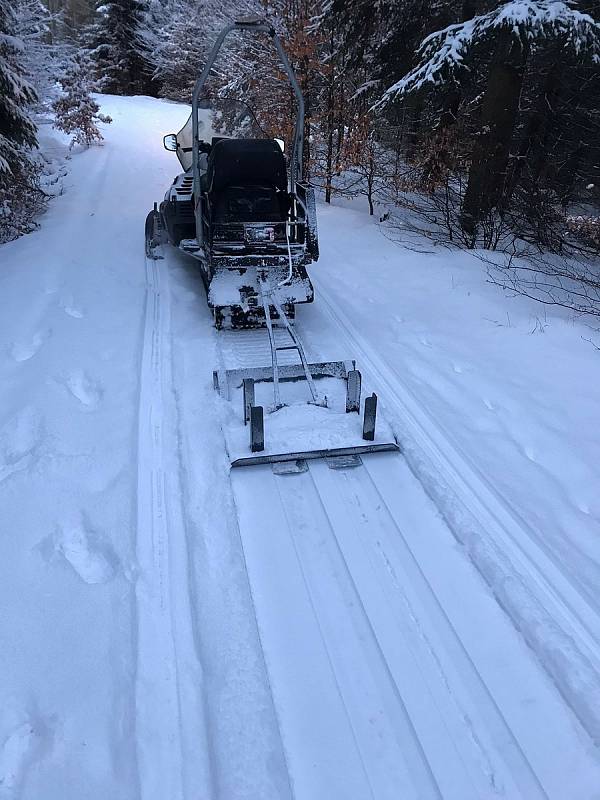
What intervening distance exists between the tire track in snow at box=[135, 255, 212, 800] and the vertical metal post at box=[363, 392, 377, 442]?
1351 millimetres

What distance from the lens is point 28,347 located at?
5242mm

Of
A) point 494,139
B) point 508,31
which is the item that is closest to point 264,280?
point 508,31

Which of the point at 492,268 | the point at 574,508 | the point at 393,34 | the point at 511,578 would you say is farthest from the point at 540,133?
the point at 511,578

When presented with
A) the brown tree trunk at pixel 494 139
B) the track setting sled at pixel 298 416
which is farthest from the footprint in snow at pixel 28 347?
the brown tree trunk at pixel 494 139

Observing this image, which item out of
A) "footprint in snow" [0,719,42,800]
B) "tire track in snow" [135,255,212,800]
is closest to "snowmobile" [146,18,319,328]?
"tire track in snow" [135,255,212,800]

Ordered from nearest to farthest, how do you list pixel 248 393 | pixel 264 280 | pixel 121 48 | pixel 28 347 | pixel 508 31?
1. pixel 248 393
2. pixel 28 347
3. pixel 264 280
4. pixel 508 31
5. pixel 121 48

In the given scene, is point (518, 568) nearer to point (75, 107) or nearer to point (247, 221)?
point (247, 221)

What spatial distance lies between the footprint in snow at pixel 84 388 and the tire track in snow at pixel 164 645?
572mm

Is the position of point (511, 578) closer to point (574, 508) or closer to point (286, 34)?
point (574, 508)

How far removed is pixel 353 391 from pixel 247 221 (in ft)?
10.9

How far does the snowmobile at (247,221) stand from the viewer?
5.77m

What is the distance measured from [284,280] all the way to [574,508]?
3.67 m

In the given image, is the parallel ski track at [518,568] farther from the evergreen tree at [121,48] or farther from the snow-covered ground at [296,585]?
the evergreen tree at [121,48]

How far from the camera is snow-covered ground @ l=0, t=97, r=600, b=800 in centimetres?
213
